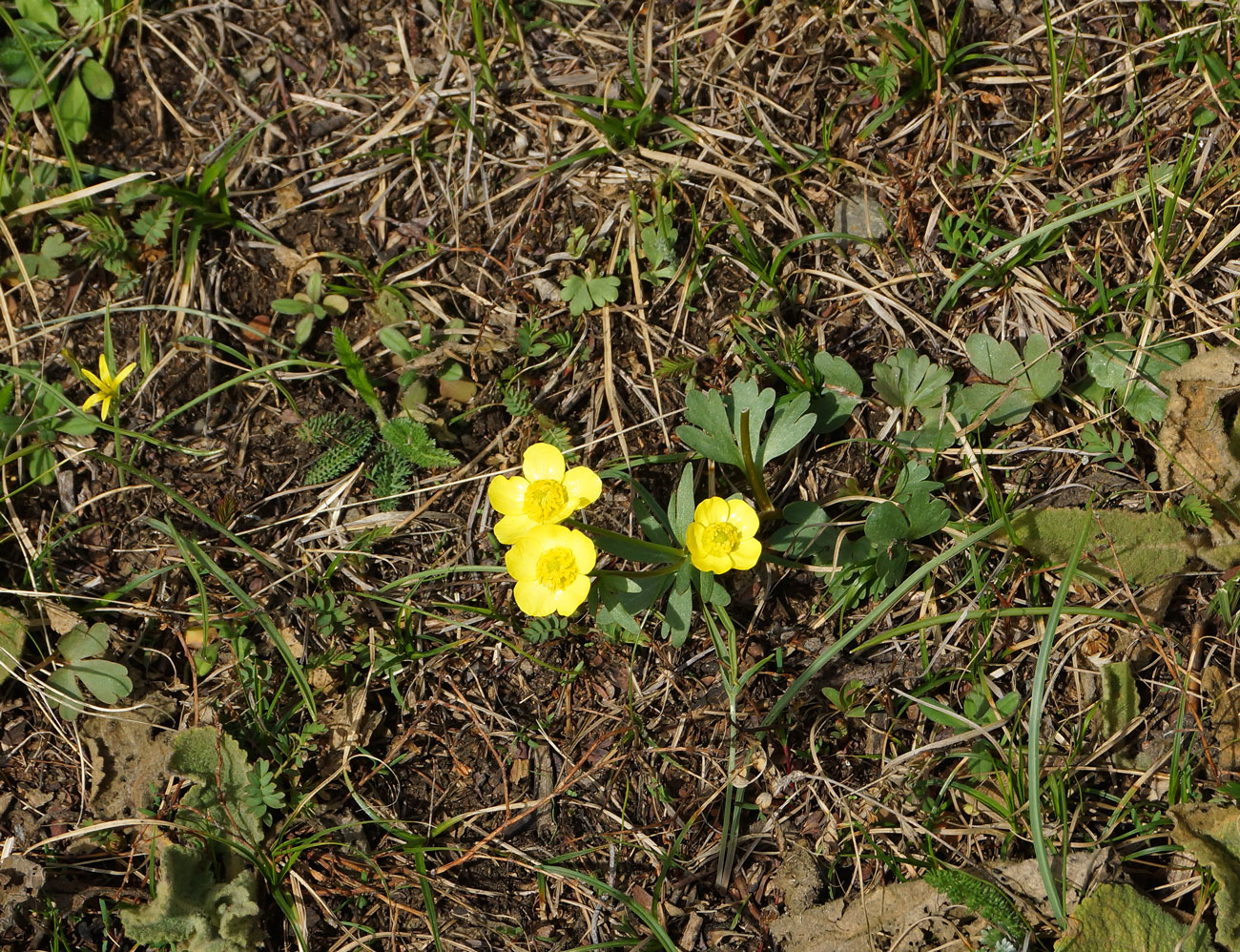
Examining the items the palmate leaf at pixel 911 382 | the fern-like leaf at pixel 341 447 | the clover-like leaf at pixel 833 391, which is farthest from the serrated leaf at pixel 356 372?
the palmate leaf at pixel 911 382

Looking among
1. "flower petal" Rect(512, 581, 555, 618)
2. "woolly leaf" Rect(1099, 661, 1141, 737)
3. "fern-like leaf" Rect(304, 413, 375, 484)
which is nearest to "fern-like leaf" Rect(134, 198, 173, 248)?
"fern-like leaf" Rect(304, 413, 375, 484)

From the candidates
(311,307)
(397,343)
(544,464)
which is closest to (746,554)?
(544,464)

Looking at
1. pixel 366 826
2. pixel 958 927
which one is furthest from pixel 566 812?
pixel 958 927

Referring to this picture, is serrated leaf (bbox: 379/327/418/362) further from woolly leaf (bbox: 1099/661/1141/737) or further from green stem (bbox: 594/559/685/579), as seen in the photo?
woolly leaf (bbox: 1099/661/1141/737)

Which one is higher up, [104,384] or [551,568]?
[104,384]

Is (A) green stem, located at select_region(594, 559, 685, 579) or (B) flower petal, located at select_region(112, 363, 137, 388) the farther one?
(B) flower petal, located at select_region(112, 363, 137, 388)

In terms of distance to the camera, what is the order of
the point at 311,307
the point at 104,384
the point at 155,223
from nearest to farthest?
1. the point at 104,384
2. the point at 311,307
3. the point at 155,223

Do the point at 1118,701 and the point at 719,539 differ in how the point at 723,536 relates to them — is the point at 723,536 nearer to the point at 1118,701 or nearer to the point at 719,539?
the point at 719,539
